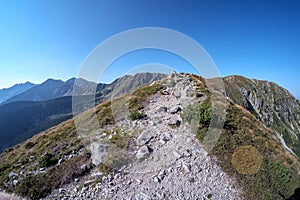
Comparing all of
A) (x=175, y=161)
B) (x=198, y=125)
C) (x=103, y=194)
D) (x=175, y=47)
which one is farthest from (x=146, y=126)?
(x=103, y=194)

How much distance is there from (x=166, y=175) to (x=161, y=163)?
4.07 feet

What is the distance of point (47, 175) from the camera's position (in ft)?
40.4

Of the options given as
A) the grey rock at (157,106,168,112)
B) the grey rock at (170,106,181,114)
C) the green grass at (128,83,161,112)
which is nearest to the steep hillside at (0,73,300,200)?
the grey rock at (170,106,181,114)

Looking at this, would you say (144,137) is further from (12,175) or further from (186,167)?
(12,175)

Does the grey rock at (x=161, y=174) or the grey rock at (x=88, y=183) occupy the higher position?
the grey rock at (x=161, y=174)

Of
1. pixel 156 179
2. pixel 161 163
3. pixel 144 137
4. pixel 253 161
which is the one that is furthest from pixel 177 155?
pixel 253 161

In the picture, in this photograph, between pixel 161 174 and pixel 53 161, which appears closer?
pixel 161 174

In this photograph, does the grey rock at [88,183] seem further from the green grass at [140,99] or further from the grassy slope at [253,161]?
the green grass at [140,99]

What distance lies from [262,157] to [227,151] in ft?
6.46

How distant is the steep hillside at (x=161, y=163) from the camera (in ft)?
33.6

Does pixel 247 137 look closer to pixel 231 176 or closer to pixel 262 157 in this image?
pixel 262 157

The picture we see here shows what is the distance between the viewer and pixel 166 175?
11305mm

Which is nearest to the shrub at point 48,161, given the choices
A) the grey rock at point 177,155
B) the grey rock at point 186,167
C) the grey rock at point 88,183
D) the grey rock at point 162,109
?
the grey rock at point 88,183

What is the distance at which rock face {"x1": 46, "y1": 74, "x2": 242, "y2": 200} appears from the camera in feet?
32.7
